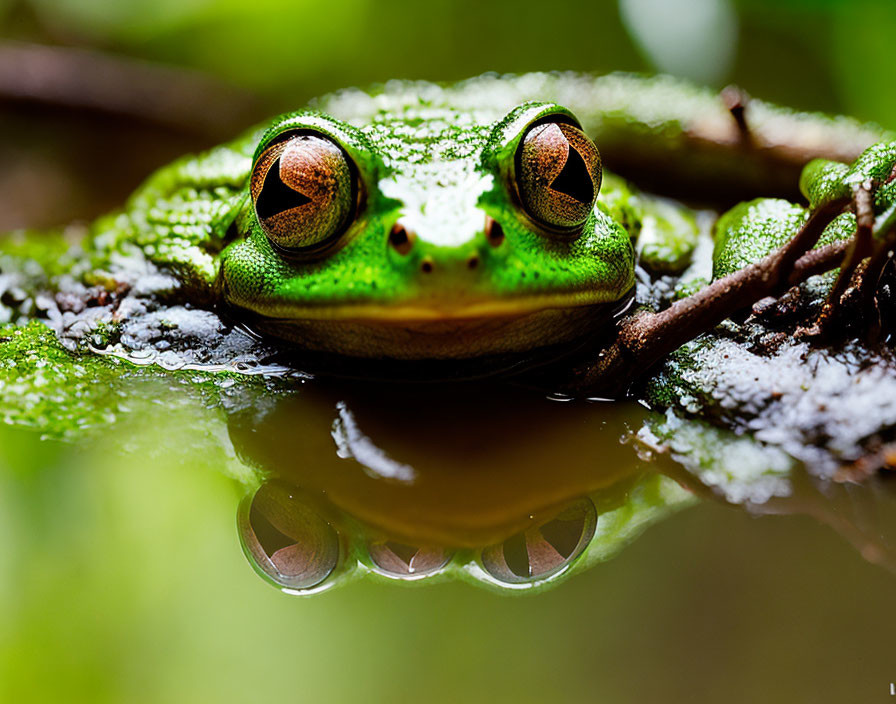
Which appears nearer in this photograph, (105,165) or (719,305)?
(719,305)

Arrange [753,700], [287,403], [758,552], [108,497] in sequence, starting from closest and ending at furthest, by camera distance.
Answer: [753,700] → [758,552] → [108,497] → [287,403]

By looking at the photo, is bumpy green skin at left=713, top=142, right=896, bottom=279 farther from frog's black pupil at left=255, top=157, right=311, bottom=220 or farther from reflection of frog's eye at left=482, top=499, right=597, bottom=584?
frog's black pupil at left=255, top=157, right=311, bottom=220

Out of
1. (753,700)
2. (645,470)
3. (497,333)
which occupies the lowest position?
(753,700)

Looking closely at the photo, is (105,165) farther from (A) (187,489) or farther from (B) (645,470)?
(B) (645,470)

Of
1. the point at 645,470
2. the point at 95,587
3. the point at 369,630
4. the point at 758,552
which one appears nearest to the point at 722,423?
the point at 645,470

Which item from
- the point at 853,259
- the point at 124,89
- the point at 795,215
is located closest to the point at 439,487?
the point at 853,259

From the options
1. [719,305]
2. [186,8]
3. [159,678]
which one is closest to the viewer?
[159,678]

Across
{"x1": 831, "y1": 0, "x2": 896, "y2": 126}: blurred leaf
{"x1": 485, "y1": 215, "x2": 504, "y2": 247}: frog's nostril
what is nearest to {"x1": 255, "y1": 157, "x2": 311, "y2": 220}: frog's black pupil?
{"x1": 485, "y1": 215, "x2": 504, "y2": 247}: frog's nostril

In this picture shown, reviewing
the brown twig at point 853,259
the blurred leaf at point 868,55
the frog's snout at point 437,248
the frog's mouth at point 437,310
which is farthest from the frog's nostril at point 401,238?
the blurred leaf at point 868,55
